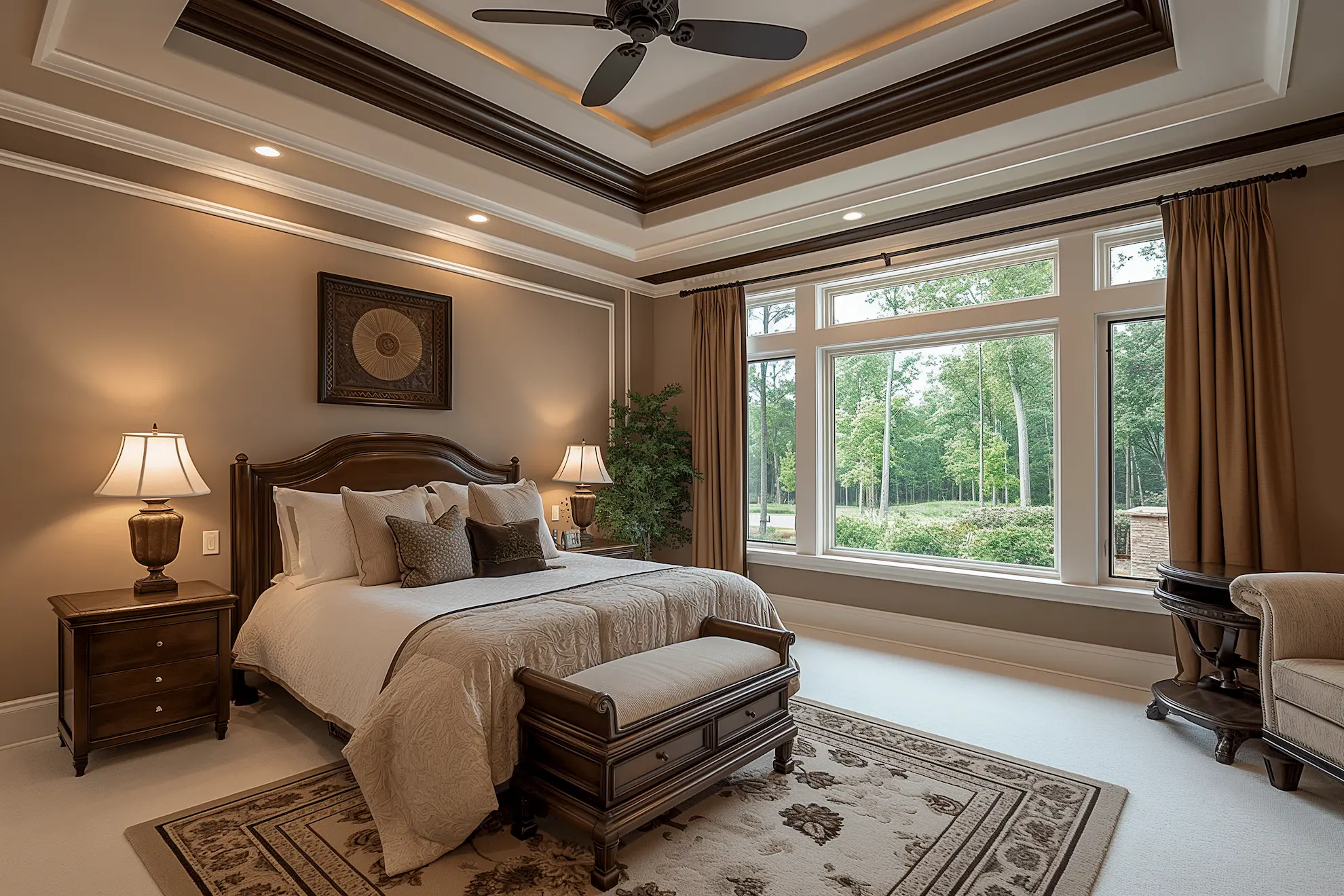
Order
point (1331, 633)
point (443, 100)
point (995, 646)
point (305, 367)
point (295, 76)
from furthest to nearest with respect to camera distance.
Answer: point (995, 646), point (305, 367), point (443, 100), point (295, 76), point (1331, 633)

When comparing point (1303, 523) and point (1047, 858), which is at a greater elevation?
point (1303, 523)

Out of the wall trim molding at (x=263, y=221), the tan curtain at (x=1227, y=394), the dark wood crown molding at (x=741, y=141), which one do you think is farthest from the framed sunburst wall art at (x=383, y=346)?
the tan curtain at (x=1227, y=394)

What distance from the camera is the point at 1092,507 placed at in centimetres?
414

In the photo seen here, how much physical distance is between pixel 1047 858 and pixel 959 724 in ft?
3.75

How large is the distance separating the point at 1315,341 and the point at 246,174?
546cm

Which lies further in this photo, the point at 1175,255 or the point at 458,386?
the point at 458,386

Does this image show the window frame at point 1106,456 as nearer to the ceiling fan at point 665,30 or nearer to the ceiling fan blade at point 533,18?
the ceiling fan at point 665,30

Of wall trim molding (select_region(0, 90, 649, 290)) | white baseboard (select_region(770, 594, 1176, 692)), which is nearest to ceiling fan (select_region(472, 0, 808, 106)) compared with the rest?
wall trim molding (select_region(0, 90, 649, 290))

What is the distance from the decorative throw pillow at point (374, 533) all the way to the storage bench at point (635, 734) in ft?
4.20

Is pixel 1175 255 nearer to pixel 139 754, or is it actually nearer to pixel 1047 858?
pixel 1047 858

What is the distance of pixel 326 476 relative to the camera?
392 centimetres

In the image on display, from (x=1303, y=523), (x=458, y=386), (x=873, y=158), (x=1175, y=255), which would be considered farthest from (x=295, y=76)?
(x=1303, y=523)

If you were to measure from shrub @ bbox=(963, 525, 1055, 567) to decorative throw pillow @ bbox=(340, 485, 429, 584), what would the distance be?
3.55 meters

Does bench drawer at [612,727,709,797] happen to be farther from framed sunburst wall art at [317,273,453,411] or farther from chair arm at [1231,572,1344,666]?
framed sunburst wall art at [317,273,453,411]
